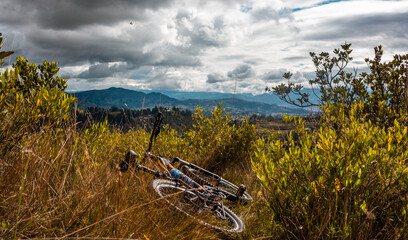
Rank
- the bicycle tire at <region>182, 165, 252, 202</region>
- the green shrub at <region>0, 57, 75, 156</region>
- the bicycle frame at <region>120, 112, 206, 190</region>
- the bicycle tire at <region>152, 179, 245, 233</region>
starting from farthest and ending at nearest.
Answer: the bicycle tire at <region>182, 165, 252, 202</region>
the bicycle frame at <region>120, 112, 206, 190</region>
the bicycle tire at <region>152, 179, 245, 233</region>
the green shrub at <region>0, 57, 75, 156</region>

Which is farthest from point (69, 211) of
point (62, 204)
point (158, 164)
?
point (158, 164)

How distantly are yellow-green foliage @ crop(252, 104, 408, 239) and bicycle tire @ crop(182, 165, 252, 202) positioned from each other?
152cm

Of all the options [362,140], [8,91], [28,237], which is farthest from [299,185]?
[8,91]

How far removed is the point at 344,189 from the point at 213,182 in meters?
3.04

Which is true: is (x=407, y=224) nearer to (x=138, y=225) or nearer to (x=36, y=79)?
(x=138, y=225)

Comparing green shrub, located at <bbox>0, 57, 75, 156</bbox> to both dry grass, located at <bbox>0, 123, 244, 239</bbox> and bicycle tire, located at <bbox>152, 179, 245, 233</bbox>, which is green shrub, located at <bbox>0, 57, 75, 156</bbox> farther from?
bicycle tire, located at <bbox>152, 179, 245, 233</bbox>

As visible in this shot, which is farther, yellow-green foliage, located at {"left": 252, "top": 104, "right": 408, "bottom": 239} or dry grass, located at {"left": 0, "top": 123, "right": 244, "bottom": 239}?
yellow-green foliage, located at {"left": 252, "top": 104, "right": 408, "bottom": 239}

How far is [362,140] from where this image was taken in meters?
2.66

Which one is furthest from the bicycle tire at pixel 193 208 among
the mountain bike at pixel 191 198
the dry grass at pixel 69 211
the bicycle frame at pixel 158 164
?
the dry grass at pixel 69 211

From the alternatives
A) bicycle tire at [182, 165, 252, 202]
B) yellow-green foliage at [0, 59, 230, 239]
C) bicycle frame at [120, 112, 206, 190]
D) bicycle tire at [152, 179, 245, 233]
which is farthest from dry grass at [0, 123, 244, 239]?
bicycle tire at [182, 165, 252, 202]

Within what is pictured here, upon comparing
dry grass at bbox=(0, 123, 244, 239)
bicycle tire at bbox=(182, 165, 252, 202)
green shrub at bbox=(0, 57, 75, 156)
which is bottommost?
bicycle tire at bbox=(182, 165, 252, 202)

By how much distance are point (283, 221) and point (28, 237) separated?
8.09 ft

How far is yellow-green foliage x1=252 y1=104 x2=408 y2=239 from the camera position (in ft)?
7.97

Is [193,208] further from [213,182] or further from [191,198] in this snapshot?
[213,182]
